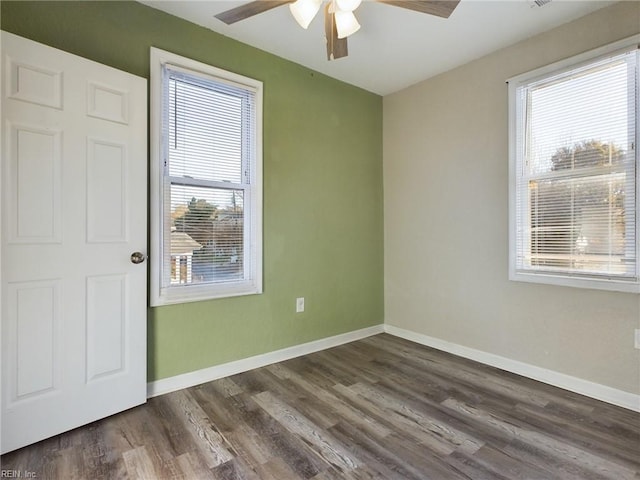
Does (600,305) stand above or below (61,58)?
below

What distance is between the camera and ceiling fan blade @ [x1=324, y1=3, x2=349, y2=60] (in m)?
1.83

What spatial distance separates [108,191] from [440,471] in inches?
88.7

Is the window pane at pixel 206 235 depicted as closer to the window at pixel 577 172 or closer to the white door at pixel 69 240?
the white door at pixel 69 240

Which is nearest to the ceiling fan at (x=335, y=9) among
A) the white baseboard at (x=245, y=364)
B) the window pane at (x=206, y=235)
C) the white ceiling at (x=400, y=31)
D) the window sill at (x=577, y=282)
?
Answer: the white ceiling at (x=400, y=31)

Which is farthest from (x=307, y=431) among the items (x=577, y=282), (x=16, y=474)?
(x=577, y=282)

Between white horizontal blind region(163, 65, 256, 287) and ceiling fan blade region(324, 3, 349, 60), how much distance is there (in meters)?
0.94

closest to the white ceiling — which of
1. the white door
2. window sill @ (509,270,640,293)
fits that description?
the white door

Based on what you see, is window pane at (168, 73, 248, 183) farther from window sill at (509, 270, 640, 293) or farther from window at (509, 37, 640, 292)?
window sill at (509, 270, 640, 293)

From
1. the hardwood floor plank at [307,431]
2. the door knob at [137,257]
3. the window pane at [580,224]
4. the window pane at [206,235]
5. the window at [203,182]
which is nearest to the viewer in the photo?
the hardwood floor plank at [307,431]

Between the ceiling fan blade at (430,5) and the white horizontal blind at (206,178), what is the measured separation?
1388 mm

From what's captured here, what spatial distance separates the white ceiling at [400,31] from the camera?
2.19 m

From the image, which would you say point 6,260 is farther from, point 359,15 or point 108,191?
point 359,15

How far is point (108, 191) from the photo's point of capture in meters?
1.93

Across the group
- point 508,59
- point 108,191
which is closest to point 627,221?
point 508,59
